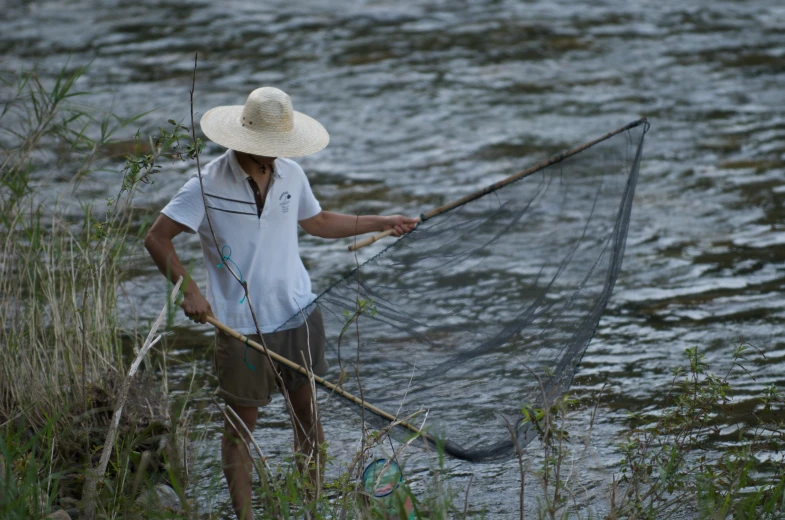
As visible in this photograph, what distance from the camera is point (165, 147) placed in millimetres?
3604

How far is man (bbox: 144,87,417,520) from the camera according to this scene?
11.6ft

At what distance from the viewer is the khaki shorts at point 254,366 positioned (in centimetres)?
365

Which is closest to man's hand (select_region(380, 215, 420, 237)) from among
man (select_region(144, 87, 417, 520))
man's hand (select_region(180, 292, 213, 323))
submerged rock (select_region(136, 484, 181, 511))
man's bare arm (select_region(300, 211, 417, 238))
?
man's bare arm (select_region(300, 211, 417, 238))

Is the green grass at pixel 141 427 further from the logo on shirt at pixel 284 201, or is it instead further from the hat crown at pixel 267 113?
the logo on shirt at pixel 284 201

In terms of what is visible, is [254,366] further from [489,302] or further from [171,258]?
[489,302]

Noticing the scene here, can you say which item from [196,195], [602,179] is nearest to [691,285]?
[602,179]

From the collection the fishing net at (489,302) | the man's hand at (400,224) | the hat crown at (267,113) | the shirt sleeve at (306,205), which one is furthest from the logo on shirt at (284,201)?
the man's hand at (400,224)

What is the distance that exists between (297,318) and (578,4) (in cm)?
1012

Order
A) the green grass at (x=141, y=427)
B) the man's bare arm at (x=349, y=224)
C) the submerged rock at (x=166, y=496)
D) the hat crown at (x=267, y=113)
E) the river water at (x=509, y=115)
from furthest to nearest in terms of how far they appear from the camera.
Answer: the river water at (x=509, y=115)
the man's bare arm at (x=349, y=224)
the submerged rock at (x=166, y=496)
the hat crown at (x=267, y=113)
the green grass at (x=141, y=427)

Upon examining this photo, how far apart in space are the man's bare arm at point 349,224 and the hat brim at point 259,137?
0.33 metres

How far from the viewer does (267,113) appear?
11.8ft

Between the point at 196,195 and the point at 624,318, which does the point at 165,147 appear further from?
the point at 624,318

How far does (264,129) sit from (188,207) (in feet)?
1.28

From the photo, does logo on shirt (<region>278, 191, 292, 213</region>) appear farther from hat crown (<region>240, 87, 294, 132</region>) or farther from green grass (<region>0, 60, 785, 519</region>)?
green grass (<region>0, 60, 785, 519</region>)
